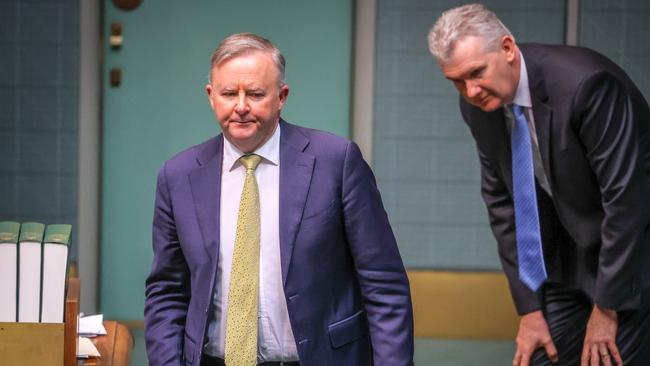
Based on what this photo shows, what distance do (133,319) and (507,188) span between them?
273cm

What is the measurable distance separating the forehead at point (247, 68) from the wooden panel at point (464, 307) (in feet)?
9.49

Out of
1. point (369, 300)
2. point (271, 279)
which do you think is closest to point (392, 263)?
point (369, 300)

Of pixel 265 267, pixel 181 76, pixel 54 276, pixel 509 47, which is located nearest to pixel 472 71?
pixel 509 47

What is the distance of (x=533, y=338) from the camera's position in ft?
8.22

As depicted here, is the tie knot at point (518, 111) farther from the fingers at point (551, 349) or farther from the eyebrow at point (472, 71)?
the fingers at point (551, 349)

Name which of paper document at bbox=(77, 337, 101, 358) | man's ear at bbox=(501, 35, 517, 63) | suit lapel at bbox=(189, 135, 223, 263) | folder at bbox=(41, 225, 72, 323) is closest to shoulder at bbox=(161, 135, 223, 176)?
suit lapel at bbox=(189, 135, 223, 263)

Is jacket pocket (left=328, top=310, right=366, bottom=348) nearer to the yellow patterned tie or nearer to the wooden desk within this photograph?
the yellow patterned tie

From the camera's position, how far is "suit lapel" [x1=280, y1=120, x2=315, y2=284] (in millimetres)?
2104

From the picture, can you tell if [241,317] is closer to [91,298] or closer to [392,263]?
[392,263]

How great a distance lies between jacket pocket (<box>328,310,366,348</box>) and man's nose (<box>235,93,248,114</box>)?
1.47 ft

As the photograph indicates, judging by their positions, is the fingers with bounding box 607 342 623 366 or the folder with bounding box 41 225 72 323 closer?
the folder with bounding box 41 225 72 323

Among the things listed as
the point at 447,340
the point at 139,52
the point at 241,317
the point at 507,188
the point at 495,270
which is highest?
the point at 139,52

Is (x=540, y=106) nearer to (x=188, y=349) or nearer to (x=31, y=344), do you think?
(x=188, y=349)

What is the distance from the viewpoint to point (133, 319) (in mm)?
4898
